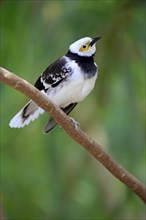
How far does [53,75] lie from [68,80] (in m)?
0.06

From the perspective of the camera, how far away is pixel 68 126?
2.14 m

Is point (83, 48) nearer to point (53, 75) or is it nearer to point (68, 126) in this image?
point (53, 75)

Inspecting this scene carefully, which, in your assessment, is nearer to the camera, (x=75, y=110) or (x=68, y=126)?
(x=68, y=126)

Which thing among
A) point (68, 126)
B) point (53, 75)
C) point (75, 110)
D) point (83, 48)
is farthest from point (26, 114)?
point (75, 110)

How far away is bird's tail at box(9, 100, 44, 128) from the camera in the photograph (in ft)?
8.21

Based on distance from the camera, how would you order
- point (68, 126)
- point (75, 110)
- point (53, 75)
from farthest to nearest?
point (75, 110)
point (53, 75)
point (68, 126)

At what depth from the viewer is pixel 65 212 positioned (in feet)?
11.1

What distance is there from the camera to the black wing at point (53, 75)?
2498mm

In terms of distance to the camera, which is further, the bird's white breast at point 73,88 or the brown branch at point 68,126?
the bird's white breast at point 73,88

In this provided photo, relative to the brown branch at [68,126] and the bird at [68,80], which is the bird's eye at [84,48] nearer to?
the bird at [68,80]

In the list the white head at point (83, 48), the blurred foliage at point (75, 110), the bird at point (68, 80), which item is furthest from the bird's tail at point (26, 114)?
the blurred foliage at point (75, 110)

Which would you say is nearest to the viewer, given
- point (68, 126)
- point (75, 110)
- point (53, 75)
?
point (68, 126)

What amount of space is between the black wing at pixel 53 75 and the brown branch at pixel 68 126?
0.33 m

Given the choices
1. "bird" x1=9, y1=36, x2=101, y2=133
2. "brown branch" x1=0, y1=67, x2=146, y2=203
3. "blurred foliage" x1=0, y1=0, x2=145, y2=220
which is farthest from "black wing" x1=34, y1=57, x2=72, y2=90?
"blurred foliage" x1=0, y1=0, x2=145, y2=220
